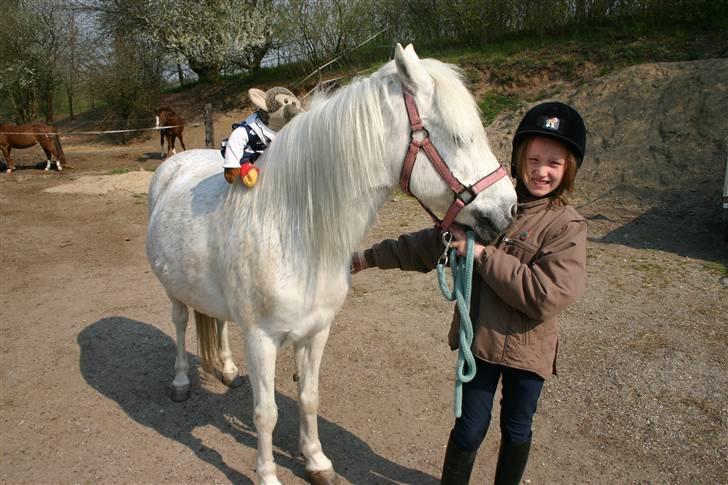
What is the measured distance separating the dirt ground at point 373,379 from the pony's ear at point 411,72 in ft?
6.66

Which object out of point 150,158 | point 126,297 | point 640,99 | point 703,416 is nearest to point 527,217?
point 703,416

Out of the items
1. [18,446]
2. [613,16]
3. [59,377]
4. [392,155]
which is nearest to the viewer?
[392,155]

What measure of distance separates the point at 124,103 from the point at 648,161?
18.8 m

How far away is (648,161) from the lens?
882 cm

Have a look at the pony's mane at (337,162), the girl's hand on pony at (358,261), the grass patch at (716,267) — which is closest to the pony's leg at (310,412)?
the girl's hand on pony at (358,261)

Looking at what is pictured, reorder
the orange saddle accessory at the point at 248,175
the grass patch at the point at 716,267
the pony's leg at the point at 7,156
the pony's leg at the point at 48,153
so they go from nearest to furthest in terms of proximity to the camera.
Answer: the orange saddle accessory at the point at 248,175 < the grass patch at the point at 716,267 < the pony's leg at the point at 7,156 < the pony's leg at the point at 48,153

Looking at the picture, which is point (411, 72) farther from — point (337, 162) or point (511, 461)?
point (511, 461)

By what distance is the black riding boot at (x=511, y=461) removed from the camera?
6.51ft

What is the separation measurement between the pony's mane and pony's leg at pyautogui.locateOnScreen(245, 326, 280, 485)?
47 cm

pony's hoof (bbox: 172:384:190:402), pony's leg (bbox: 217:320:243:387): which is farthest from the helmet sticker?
pony's hoof (bbox: 172:384:190:402)

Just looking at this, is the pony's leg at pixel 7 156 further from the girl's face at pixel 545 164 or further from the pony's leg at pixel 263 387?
the girl's face at pixel 545 164

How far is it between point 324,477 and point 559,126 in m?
2.06

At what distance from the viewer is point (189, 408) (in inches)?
128

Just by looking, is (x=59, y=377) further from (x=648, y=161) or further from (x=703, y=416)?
(x=648, y=161)
